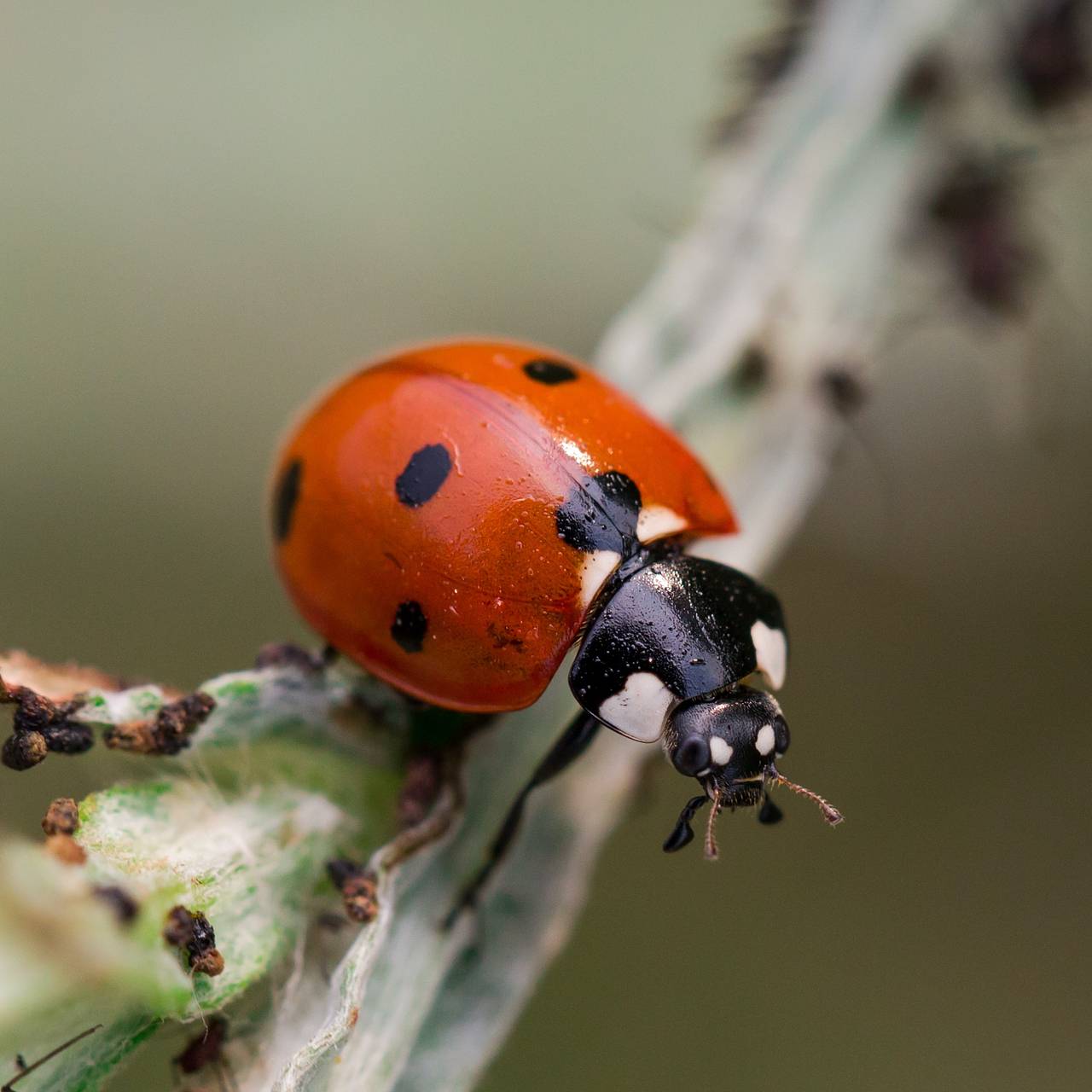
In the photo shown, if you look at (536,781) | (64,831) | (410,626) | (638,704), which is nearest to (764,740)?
(638,704)

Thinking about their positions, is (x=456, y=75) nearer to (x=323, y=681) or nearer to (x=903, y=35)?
(x=903, y=35)

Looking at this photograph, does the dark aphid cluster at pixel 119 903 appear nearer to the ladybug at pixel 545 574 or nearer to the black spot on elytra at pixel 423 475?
the ladybug at pixel 545 574

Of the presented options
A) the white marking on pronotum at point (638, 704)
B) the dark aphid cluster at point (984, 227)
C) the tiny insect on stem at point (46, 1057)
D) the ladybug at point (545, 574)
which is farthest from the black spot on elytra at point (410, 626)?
the dark aphid cluster at point (984, 227)

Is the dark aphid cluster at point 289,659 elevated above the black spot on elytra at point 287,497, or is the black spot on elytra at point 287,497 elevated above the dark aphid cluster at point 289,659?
the black spot on elytra at point 287,497

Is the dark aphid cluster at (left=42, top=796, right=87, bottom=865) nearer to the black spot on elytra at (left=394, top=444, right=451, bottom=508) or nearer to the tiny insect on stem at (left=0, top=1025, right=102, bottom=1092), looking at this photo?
the tiny insect on stem at (left=0, top=1025, right=102, bottom=1092)

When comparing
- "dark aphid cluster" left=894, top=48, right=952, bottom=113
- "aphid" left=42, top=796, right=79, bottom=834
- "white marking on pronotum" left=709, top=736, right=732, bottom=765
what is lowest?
"aphid" left=42, top=796, right=79, bottom=834

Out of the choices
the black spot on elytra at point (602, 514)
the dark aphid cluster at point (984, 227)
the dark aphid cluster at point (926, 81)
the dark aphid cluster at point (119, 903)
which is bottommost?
the dark aphid cluster at point (119, 903)

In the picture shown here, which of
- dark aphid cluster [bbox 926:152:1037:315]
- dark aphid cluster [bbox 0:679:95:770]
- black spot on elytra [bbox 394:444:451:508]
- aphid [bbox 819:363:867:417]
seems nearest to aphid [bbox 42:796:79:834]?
dark aphid cluster [bbox 0:679:95:770]
